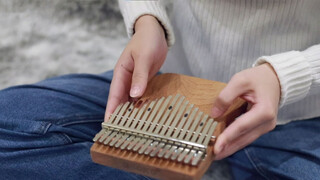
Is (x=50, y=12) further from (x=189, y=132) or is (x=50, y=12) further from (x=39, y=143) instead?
(x=189, y=132)

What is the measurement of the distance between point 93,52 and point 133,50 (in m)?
0.66

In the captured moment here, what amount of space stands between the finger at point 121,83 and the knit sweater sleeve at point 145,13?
0.13m

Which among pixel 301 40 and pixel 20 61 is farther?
pixel 20 61

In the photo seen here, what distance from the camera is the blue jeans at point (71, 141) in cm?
79

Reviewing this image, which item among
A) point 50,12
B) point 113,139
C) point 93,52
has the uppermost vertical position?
point 113,139

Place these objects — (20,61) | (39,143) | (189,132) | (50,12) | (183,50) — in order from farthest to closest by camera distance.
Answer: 1. (50,12)
2. (20,61)
3. (183,50)
4. (39,143)
5. (189,132)

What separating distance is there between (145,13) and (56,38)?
0.66m

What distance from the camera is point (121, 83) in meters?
0.81

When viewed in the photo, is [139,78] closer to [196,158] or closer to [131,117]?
[131,117]

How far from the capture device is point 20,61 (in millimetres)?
1409

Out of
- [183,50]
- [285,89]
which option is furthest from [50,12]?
[285,89]

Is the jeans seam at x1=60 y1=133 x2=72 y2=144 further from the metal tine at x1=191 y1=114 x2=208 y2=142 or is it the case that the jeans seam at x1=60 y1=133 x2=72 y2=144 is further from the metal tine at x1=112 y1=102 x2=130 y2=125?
the metal tine at x1=191 y1=114 x2=208 y2=142

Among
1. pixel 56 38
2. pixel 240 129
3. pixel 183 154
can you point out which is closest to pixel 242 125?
pixel 240 129

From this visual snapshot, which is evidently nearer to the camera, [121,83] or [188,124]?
[188,124]
